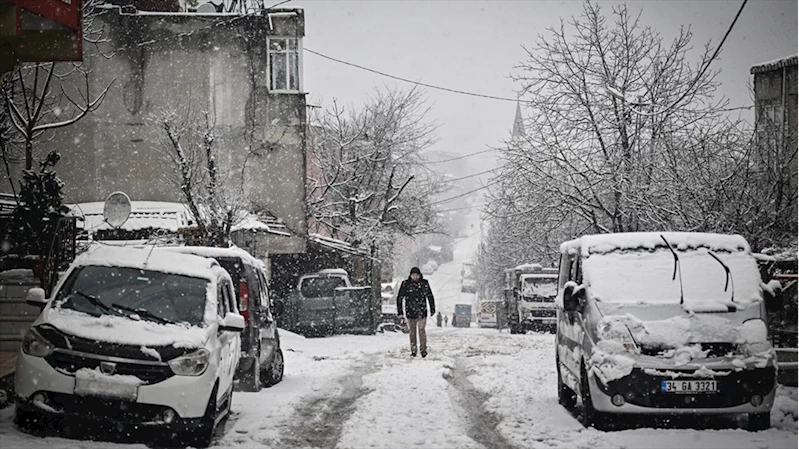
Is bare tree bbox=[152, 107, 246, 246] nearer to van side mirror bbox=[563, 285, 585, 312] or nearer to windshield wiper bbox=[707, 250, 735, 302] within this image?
→ van side mirror bbox=[563, 285, 585, 312]

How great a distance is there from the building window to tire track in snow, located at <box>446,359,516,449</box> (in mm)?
18865

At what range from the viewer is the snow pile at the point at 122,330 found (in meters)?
7.26

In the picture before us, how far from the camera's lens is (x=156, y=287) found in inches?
324

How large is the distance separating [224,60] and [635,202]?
643 inches

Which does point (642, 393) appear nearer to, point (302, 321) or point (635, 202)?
point (635, 202)

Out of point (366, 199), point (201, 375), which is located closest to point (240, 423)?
point (201, 375)

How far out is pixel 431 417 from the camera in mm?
9383

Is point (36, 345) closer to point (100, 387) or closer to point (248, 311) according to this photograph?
point (100, 387)

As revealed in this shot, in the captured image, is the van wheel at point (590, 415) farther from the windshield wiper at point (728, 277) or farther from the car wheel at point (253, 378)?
the car wheel at point (253, 378)

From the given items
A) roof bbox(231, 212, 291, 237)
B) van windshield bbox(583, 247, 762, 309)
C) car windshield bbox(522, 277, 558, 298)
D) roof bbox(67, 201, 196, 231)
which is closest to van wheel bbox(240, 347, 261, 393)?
van windshield bbox(583, 247, 762, 309)

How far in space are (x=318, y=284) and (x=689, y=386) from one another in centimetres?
2085

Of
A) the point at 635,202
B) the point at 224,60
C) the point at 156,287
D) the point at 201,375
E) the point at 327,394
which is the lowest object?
the point at 327,394

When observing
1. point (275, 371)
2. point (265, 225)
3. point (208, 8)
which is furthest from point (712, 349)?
point (208, 8)

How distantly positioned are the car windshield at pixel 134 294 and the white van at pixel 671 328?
159 inches
